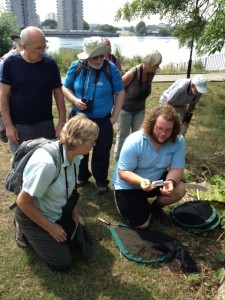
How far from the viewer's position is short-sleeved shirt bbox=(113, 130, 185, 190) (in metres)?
3.00

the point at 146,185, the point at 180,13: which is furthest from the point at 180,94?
the point at 180,13

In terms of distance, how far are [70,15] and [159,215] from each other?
67661 millimetres

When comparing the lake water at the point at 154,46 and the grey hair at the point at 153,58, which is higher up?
the grey hair at the point at 153,58

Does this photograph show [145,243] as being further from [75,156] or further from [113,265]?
[75,156]

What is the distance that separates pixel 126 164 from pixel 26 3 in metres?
45.8

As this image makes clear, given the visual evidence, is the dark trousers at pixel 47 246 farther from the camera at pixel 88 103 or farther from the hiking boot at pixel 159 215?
the camera at pixel 88 103

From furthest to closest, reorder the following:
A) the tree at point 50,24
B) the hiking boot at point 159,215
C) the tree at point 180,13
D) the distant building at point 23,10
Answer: the tree at point 50,24
the distant building at point 23,10
the tree at point 180,13
the hiking boot at point 159,215

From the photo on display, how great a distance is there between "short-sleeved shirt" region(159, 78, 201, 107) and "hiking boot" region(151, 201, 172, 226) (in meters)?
1.52

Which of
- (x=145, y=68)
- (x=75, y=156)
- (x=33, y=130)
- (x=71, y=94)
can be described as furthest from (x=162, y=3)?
(x=75, y=156)

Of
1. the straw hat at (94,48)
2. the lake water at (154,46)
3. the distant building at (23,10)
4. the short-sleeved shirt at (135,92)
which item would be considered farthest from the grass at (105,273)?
the distant building at (23,10)

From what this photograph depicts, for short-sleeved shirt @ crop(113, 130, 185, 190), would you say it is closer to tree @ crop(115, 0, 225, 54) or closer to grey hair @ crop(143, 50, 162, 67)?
grey hair @ crop(143, 50, 162, 67)

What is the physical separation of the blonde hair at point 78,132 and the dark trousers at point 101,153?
1197 millimetres

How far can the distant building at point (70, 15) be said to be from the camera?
63031 mm

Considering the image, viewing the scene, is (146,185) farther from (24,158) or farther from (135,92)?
(135,92)
